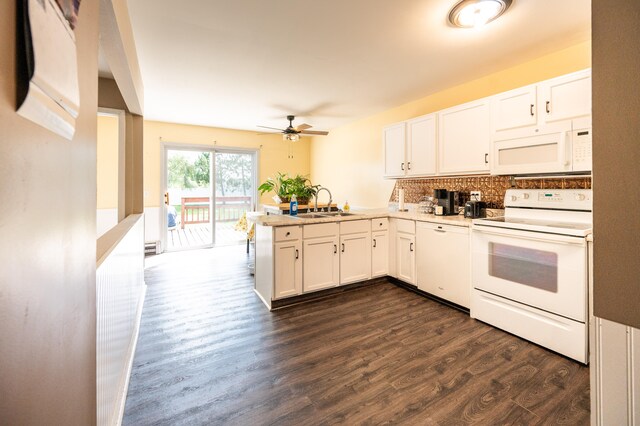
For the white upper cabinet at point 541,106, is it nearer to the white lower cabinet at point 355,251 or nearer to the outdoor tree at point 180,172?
the white lower cabinet at point 355,251

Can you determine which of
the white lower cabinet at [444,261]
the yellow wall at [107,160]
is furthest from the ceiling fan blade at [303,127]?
the yellow wall at [107,160]

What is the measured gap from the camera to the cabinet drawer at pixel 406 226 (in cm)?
327

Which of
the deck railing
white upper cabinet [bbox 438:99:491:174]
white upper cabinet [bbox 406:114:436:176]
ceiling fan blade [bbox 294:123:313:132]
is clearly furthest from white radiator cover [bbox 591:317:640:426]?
the deck railing

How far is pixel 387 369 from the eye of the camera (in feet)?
6.25

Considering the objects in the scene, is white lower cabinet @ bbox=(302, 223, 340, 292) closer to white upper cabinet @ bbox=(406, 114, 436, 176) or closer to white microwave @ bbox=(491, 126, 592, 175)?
white upper cabinet @ bbox=(406, 114, 436, 176)

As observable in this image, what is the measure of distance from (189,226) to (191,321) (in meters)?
3.81

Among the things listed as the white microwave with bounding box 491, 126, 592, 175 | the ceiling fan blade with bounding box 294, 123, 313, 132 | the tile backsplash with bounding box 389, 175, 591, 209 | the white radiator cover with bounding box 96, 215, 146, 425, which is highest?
the ceiling fan blade with bounding box 294, 123, 313, 132

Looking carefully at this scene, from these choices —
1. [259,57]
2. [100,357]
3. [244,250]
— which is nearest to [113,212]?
[244,250]

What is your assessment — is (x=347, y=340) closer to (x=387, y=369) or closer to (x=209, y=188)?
(x=387, y=369)

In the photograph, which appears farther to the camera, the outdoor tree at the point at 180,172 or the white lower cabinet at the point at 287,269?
the outdoor tree at the point at 180,172

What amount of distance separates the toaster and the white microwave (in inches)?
14.5

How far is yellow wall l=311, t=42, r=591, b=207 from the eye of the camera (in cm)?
272

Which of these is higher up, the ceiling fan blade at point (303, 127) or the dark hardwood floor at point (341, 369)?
the ceiling fan blade at point (303, 127)

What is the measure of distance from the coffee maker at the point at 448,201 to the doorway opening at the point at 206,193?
366cm
